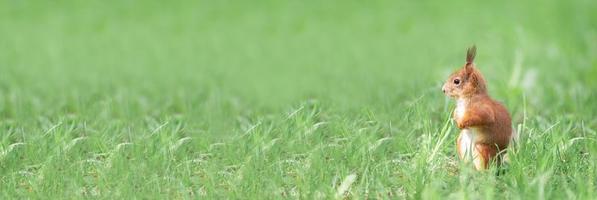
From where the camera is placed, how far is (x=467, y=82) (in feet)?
17.6

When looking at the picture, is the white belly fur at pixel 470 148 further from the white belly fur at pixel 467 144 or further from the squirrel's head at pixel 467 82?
the squirrel's head at pixel 467 82

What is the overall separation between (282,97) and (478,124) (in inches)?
129

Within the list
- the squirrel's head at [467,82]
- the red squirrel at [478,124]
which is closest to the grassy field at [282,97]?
the red squirrel at [478,124]

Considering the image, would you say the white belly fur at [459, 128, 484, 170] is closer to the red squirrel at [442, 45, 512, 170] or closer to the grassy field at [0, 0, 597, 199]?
the red squirrel at [442, 45, 512, 170]

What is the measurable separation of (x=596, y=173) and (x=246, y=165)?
184cm

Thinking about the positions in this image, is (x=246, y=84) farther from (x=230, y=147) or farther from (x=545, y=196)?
(x=545, y=196)

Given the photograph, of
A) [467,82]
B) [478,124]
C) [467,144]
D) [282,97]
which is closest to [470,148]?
[467,144]

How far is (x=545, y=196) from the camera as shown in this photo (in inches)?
196

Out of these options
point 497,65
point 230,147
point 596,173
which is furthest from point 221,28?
point 596,173

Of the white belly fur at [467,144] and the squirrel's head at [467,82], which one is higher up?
the squirrel's head at [467,82]

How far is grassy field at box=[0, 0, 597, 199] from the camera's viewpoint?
546cm

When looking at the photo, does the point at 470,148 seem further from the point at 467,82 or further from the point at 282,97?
the point at 282,97

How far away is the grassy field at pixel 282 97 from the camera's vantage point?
17.9 ft

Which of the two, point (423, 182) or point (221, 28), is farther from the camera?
point (221, 28)
